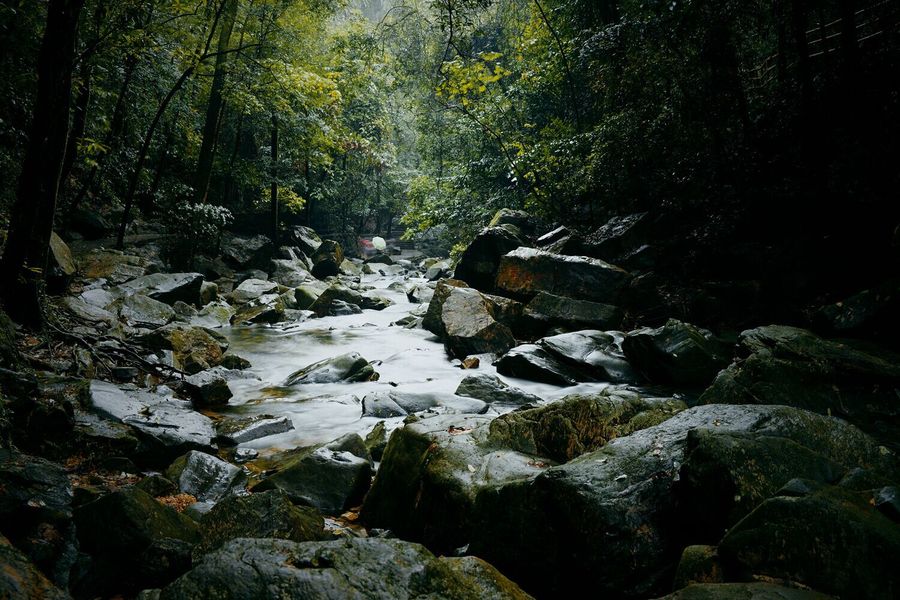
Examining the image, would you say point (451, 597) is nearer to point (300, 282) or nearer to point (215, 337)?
point (215, 337)

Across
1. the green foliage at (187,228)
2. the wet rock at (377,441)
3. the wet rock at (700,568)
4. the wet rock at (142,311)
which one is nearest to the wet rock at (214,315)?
the wet rock at (142,311)

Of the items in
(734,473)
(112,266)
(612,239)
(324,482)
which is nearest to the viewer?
(734,473)

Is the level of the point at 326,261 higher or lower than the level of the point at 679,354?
higher

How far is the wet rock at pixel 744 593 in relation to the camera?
5.58ft

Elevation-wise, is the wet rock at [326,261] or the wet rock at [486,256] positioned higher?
the wet rock at [326,261]

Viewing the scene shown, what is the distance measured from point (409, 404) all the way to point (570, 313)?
442 centimetres

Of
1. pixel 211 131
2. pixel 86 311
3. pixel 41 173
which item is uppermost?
pixel 211 131

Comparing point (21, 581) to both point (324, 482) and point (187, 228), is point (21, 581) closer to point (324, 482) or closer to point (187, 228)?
point (324, 482)

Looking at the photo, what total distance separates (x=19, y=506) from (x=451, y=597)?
7.37 ft

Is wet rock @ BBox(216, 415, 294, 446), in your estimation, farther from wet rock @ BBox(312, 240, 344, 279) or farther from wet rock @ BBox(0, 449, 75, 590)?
wet rock @ BBox(312, 240, 344, 279)

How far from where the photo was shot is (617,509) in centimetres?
249

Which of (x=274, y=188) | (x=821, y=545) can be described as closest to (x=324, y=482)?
(x=821, y=545)

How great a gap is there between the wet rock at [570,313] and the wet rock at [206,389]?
235 inches

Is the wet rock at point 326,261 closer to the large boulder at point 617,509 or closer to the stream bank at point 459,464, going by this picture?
the stream bank at point 459,464
